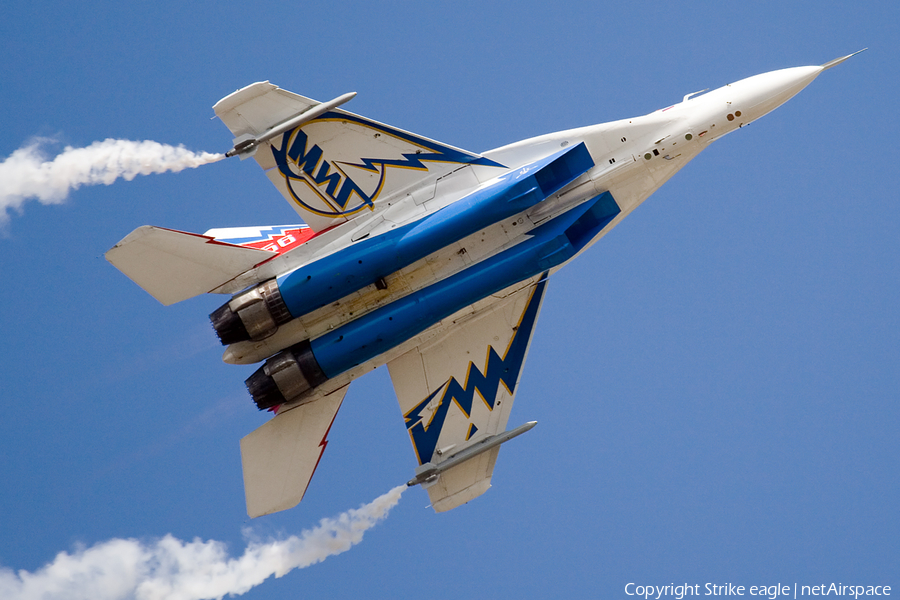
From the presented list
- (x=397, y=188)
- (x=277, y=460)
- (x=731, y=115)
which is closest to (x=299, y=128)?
(x=397, y=188)

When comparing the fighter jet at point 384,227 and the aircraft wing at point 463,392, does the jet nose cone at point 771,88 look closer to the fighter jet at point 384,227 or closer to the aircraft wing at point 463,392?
the fighter jet at point 384,227

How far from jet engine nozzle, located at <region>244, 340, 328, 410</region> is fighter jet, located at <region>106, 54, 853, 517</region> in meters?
0.02

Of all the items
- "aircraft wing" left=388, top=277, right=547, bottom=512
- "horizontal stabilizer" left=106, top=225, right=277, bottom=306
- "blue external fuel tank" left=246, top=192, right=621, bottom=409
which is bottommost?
"aircraft wing" left=388, top=277, right=547, bottom=512

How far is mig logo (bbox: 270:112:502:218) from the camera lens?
14852 mm

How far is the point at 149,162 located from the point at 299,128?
2692 millimetres

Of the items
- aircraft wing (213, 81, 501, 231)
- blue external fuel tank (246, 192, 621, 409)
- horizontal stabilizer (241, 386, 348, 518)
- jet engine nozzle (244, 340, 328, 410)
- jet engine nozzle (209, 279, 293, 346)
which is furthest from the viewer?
horizontal stabilizer (241, 386, 348, 518)

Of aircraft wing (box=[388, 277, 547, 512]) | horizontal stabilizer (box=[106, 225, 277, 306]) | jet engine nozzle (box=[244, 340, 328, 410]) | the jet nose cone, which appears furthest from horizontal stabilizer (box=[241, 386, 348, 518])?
the jet nose cone

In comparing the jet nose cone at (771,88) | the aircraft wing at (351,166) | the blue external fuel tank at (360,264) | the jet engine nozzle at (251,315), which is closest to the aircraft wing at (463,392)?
the blue external fuel tank at (360,264)

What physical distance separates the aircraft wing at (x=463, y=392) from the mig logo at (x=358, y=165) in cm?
283

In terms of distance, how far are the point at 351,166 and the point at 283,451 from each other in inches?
203

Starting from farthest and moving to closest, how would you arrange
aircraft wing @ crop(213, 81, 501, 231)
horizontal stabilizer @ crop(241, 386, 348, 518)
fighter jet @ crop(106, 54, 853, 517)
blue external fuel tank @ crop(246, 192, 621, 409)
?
1. horizontal stabilizer @ crop(241, 386, 348, 518)
2. aircraft wing @ crop(213, 81, 501, 231)
3. blue external fuel tank @ crop(246, 192, 621, 409)
4. fighter jet @ crop(106, 54, 853, 517)

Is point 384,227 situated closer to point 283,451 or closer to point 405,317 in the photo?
point 405,317

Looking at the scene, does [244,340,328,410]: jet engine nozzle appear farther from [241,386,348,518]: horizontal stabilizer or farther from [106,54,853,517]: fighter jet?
[241,386,348,518]: horizontal stabilizer

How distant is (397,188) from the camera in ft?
48.9
